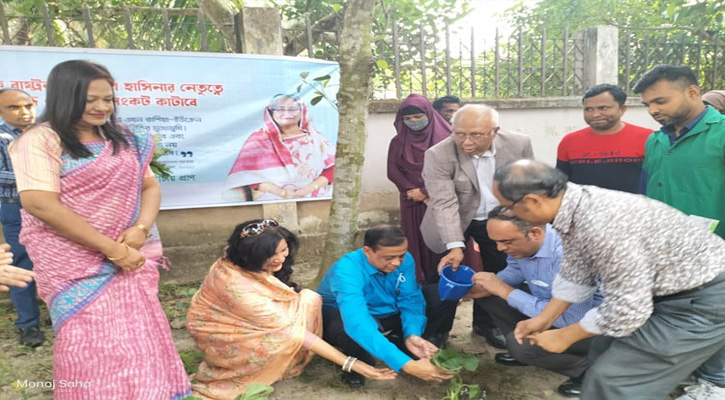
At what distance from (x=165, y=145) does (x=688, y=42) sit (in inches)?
254

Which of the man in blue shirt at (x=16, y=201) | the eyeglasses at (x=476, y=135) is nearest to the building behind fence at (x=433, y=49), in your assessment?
the man in blue shirt at (x=16, y=201)

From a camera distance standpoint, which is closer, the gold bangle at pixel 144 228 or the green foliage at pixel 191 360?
the gold bangle at pixel 144 228

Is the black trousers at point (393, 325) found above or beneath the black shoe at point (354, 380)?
above

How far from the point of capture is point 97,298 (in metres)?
1.88

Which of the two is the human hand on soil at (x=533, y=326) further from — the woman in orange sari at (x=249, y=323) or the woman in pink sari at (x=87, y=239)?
the woman in pink sari at (x=87, y=239)

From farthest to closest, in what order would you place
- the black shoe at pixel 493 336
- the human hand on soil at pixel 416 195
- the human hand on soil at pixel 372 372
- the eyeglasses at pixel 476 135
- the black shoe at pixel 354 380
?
1. the human hand on soil at pixel 416 195
2. the black shoe at pixel 493 336
3. the eyeglasses at pixel 476 135
4. the black shoe at pixel 354 380
5. the human hand on soil at pixel 372 372

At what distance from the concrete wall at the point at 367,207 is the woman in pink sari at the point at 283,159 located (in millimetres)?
205

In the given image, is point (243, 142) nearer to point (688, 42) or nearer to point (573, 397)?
point (573, 397)

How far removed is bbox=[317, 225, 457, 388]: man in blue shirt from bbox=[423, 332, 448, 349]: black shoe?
0.02 meters

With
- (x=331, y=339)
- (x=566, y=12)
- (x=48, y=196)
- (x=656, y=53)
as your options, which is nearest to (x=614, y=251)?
(x=331, y=339)

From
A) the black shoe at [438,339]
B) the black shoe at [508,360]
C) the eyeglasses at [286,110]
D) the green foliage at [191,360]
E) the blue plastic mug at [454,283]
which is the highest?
the eyeglasses at [286,110]

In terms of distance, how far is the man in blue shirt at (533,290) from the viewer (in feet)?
6.96

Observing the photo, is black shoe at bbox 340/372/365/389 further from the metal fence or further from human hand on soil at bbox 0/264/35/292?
the metal fence

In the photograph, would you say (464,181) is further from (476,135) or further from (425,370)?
(425,370)
